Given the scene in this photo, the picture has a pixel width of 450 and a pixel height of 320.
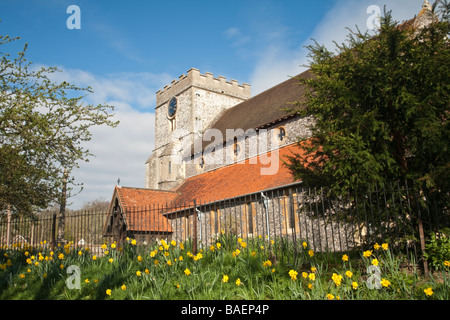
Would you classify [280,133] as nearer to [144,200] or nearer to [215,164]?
[215,164]

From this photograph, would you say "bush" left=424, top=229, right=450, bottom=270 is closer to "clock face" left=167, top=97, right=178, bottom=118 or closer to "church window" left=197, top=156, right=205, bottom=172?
"church window" left=197, top=156, right=205, bottom=172

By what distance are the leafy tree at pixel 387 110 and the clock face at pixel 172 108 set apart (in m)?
26.3

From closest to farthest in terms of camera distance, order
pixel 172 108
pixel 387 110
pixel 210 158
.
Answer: pixel 387 110 < pixel 210 158 < pixel 172 108

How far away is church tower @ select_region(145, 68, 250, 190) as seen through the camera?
3070 cm

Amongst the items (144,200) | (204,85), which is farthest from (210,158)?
(204,85)

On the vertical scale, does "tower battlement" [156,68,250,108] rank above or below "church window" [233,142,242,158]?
above

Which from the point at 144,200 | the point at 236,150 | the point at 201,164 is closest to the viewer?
the point at 144,200

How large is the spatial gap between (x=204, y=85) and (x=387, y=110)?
2564 cm

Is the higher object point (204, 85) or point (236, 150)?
point (204, 85)

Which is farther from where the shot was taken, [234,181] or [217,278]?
[234,181]

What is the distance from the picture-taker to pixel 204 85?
3225 cm

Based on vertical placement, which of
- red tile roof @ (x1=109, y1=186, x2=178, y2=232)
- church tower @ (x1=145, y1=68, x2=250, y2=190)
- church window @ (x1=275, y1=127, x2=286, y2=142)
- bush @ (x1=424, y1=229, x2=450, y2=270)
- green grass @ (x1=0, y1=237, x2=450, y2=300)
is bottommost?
green grass @ (x1=0, y1=237, x2=450, y2=300)

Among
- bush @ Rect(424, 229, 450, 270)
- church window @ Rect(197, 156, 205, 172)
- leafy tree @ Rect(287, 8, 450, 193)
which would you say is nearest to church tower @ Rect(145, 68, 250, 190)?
Result: church window @ Rect(197, 156, 205, 172)
